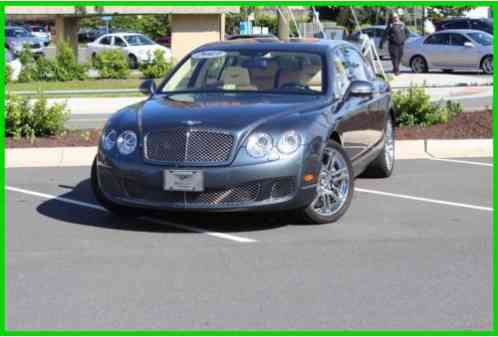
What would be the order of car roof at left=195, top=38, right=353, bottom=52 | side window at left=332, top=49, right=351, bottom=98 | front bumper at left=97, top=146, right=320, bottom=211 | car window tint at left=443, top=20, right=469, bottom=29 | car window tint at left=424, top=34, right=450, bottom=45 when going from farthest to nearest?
car window tint at left=443, top=20, right=469, bottom=29 < car window tint at left=424, top=34, right=450, bottom=45 < car roof at left=195, top=38, right=353, bottom=52 < side window at left=332, top=49, right=351, bottom=98 < front bumper at left=97, top=146, right=320, bottom=211

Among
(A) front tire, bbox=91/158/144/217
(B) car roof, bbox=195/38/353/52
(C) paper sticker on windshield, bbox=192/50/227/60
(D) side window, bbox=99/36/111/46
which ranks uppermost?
(B) car roof, bbox=195/38/353/52

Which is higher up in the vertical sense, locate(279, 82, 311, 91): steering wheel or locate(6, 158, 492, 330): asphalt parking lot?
locate(279, 82, 311, 91): steering wheel

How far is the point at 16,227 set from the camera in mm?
7895

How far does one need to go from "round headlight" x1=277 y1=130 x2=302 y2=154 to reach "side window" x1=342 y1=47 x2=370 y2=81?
196cm

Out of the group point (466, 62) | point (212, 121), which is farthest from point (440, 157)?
point (466, 62)

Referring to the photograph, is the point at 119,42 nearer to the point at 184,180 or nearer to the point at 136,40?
the point at 136,40

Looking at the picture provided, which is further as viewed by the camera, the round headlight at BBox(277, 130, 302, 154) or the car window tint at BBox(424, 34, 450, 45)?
the car window tint at BBox(424, 34, 450, 45)

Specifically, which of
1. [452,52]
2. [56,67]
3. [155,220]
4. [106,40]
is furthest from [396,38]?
[155,220]

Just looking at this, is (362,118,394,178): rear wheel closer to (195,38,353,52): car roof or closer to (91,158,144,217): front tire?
(195,38,353,52): car roof

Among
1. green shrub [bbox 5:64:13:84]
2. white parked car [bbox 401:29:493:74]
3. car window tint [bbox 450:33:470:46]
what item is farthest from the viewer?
car window tint [bbox 450:33:470:46]

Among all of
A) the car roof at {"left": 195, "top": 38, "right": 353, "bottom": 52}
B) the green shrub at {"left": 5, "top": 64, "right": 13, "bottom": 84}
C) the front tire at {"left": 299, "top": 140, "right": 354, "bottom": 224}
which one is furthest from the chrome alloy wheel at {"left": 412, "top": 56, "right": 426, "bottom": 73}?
the front tire at {"left": 299, "top": 140, "right": 354, "bottom": 224}

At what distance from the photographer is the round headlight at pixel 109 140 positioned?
7.67m

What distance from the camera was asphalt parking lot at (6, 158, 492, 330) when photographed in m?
5.31

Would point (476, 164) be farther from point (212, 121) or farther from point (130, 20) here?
point (130, 20)
